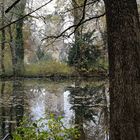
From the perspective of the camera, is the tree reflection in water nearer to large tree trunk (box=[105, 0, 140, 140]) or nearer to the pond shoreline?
large tree trunk (box=[105, 0, 140, 140])

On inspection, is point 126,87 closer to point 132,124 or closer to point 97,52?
point 132,124

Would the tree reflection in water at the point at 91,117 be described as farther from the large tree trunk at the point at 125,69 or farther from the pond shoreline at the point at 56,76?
the pond shoreline at the point at 56,76

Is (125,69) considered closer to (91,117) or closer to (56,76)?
(91,117)

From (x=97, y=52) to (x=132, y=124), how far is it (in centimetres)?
3392

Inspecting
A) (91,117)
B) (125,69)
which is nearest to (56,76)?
(91,117)

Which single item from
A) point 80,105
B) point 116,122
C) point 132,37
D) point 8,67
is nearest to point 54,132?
point 116,122

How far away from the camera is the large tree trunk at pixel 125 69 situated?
4.89m

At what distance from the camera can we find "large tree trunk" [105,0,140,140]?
489 cm

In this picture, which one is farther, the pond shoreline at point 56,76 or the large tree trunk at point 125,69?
the pond shoreline at point 56,76

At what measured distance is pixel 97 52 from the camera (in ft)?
127

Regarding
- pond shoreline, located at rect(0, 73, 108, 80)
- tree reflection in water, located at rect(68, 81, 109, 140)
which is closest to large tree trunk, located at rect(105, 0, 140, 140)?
tree reflection in water, located at rect(68, 81, 109, 140)

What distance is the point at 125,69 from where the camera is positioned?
4.91 meters

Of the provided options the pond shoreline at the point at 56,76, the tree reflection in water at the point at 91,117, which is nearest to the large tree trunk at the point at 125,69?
the tree reflection in water at the point at 91,117

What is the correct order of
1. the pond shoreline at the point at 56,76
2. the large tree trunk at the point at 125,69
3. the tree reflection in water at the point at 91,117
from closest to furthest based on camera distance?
the large tree trunk at the point at 125,69, the tree reflection in water at the point at 91,117, the pond shoreline at the point at 56,76
